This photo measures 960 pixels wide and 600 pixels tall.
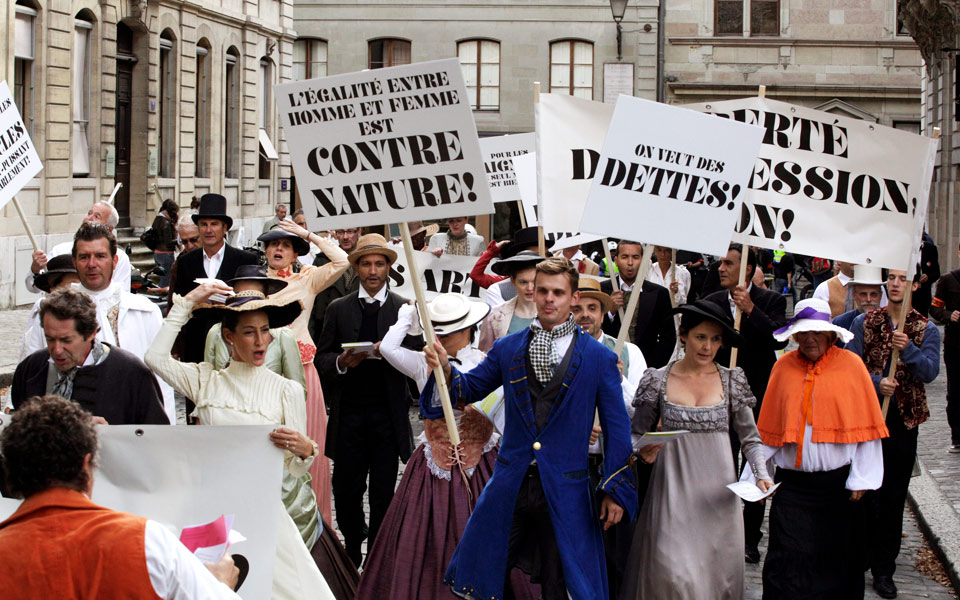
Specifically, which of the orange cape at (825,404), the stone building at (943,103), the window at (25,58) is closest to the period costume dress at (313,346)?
the orange cape at (825,404)

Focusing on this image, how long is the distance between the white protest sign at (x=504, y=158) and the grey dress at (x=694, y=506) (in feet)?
18.4

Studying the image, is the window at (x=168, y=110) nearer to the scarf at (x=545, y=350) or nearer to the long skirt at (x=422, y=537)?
the long skirt at (x=422, y=537)

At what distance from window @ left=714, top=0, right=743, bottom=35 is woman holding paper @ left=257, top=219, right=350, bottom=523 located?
110 feet

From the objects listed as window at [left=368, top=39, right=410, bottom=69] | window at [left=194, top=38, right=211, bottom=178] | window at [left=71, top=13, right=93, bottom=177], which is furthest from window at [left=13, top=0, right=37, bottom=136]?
window at [left=368, top=39, right=410, bottom=69]

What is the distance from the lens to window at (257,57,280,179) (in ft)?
112

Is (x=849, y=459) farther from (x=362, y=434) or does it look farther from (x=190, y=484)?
(x=190, y=484)

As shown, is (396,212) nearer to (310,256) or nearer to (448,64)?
(448,64)

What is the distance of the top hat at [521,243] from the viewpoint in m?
9.47

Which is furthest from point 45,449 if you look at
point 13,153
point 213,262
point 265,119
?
point 265,119

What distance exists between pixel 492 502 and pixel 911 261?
10.8 ft

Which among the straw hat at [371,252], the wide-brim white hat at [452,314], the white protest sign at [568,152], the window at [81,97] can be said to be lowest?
the wide-brim white hat at [452,314]

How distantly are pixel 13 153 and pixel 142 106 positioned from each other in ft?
59.1

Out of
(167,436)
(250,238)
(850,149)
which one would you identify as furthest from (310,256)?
(250,238)

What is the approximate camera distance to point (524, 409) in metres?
5.66
